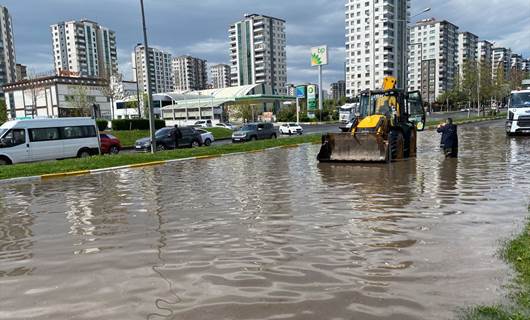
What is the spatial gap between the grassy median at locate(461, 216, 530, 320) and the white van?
776 inches

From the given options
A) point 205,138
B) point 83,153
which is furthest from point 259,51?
point 83,153

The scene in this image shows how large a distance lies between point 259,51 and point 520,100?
5375 inches

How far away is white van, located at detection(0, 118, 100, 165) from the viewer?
18766 millimetres

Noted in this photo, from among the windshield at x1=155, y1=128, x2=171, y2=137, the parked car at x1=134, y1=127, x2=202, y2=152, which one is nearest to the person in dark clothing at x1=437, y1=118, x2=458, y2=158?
the parked car at x1=134, y1=127, x2=202, y2=152

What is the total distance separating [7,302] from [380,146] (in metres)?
12.9

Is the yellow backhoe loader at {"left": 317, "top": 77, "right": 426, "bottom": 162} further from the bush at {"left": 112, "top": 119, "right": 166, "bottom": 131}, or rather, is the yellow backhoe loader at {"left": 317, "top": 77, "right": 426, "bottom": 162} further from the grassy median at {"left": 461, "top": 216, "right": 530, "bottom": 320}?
the bush at {"left": 112, "top": 119, "right": 166, "bottom": 131}

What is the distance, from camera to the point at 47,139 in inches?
794

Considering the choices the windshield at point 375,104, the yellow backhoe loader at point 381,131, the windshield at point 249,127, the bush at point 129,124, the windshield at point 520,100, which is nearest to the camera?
the yellow backhoe loader at point 381,131

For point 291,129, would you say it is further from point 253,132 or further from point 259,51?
point 259,51

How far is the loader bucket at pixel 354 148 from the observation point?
1513 cm

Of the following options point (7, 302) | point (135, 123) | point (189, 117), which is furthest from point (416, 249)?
point (189, 117)

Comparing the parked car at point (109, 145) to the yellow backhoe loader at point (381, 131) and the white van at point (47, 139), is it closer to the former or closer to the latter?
the white van at point (47, 139)

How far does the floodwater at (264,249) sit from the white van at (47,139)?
28.9 feet

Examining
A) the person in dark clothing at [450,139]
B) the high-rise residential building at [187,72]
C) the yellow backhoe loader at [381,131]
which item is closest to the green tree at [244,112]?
the yellow backhoe loader at [381,131]
